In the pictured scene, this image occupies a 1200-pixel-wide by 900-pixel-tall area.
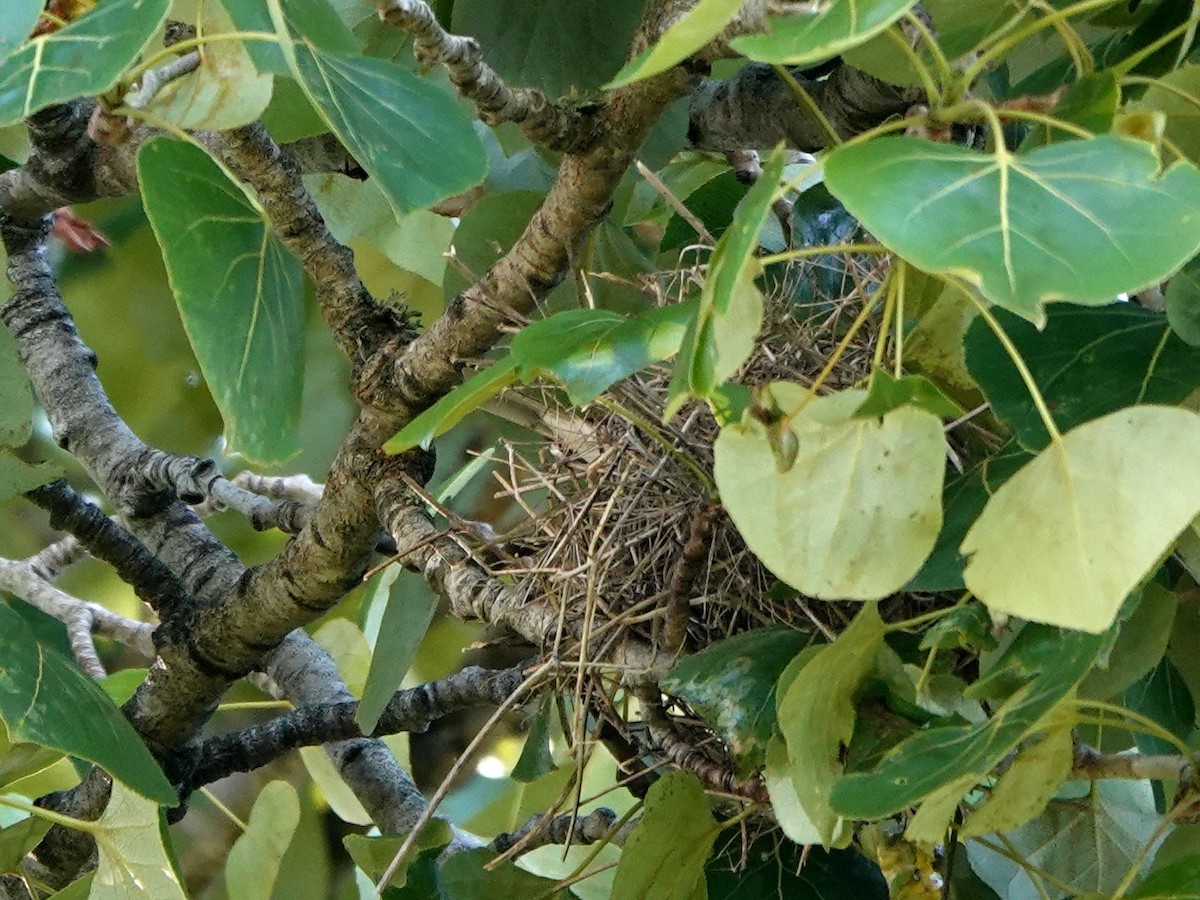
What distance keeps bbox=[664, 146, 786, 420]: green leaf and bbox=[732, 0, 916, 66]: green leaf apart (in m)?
0.03

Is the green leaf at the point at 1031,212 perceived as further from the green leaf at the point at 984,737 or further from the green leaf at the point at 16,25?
the green leaf at the point at 16,25

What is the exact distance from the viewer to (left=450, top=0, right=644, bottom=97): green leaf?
2.80ft

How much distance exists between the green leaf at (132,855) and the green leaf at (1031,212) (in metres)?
0.61

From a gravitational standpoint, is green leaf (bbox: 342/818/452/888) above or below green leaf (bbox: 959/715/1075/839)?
below

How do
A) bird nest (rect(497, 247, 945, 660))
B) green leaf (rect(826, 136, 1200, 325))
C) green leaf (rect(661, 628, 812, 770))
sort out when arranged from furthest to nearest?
bird nest (rect(497, 247, 945, 660)), green leaf (rect(661, 628, 812, 770)), green leaf (rect(826, 136, 1200, 325))

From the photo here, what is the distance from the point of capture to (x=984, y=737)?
500mm

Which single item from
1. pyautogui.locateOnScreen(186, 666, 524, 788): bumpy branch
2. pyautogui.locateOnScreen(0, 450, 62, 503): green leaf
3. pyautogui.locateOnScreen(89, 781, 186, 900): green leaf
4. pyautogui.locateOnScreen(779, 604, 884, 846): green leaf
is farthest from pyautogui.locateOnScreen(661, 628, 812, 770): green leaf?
pyautogui.locateOnScreen(0, 450, 62, 503): green leaf

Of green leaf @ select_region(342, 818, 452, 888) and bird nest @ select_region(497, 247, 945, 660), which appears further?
green leaf @ select_region(342, 818, 452, 888)

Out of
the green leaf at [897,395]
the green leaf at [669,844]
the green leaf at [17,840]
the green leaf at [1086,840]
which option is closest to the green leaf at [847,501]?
the green leaf at [897,395]

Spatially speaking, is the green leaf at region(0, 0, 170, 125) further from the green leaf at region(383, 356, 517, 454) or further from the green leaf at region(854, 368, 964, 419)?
the green leaf at region(854, 368, 964, 419)

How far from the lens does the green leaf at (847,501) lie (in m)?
0.45

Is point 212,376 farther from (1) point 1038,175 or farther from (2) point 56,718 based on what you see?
(1) point 1038,175

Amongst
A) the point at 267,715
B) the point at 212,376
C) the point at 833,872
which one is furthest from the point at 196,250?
the point at 267,715

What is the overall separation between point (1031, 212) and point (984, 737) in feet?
0.68
